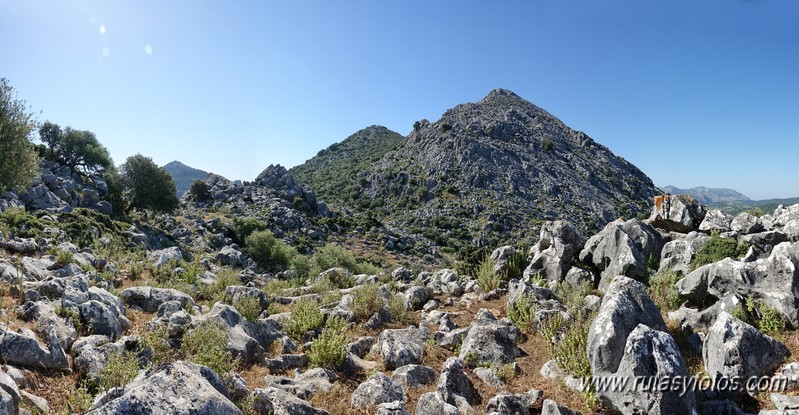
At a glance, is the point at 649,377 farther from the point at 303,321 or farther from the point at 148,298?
the point at 148,298

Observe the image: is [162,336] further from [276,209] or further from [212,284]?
[276,209]

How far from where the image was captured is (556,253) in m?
15.9

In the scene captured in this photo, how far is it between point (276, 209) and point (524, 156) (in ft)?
229

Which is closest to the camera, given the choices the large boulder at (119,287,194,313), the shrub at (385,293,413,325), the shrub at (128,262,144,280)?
the large boulder at (119,287,194,313)

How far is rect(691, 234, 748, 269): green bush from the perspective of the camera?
1171 cm

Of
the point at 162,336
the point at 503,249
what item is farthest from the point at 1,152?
the point at 503,249

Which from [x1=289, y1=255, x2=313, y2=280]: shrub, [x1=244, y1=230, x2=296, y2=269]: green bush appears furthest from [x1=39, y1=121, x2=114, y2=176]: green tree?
[x1=289, y1=255, x2=313, y2=280]: shrub

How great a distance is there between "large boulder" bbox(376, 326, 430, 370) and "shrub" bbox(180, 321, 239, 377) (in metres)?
3.46

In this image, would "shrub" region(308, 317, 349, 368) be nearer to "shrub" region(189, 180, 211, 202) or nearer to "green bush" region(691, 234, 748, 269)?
"green bush" region(691, 234, 748, 269)

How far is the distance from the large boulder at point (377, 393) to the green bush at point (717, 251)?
35.1ft

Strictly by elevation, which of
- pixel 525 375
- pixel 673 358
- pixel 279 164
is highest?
pixel 279 164

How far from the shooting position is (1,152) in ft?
62.5

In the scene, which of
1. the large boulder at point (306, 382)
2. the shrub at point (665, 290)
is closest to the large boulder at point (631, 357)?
the shrub at point (665, 290)

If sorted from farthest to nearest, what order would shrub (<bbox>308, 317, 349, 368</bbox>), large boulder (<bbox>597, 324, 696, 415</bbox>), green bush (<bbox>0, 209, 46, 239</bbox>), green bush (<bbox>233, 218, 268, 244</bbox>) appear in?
green bush (<bbox>233, 218, 268, 244</bbox>) → green bush (<bbox>0, 209, 46, 239</bbox>) → shrub (<bbox>308, 317, 349, 368</bbox>) → large boulder (<bbox>597, 324, 696, 415</bbox>)
